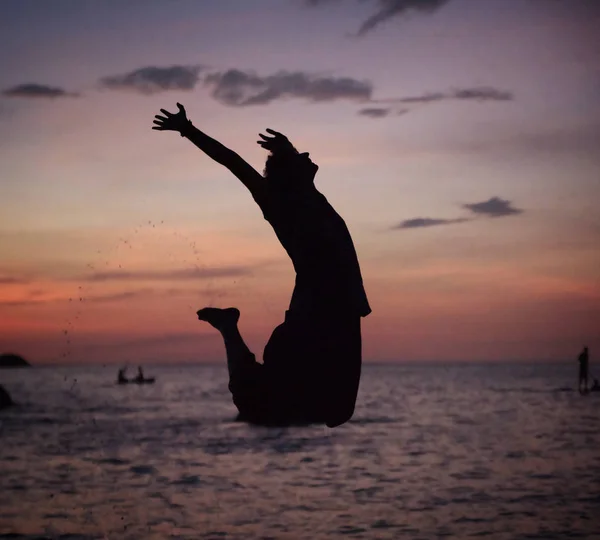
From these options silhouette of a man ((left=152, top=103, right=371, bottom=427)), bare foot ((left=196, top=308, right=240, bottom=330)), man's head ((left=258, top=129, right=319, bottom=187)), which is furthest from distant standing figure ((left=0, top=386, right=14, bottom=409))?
man's head ((left=258, top=129, right=319, bottom=187))

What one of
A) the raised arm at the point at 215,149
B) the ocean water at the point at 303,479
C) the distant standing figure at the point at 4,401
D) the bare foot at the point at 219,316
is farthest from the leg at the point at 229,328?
the distant standing figure at the point at 4,401

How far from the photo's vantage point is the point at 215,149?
5.10 metres

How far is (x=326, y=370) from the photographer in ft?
17.9

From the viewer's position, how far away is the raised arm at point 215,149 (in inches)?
200

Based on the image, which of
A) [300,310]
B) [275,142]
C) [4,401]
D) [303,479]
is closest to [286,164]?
[275,142]

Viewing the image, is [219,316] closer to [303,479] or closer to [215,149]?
[215,149]

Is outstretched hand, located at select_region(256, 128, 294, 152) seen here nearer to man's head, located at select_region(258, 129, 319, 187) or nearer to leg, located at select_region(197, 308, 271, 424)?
man's head, located at select_region(258, 129, 319, 187)

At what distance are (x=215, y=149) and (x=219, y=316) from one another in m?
1.02

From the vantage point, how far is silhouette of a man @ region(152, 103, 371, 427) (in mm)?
5230

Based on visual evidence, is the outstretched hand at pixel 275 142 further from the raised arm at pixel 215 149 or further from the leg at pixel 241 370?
the leg at pixel 241 370

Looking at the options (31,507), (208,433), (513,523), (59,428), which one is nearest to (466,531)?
(513,523)

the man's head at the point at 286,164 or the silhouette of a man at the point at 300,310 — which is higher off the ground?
the man's head at the point at 286,164

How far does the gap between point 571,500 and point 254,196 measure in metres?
25.1

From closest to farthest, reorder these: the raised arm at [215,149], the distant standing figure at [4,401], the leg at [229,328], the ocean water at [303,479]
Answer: the raised arm at [215,149], the leg at [229,328], the ocean water at [303,479], the distant standing figure at [4,401]
